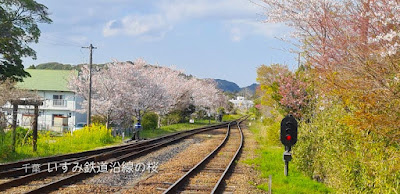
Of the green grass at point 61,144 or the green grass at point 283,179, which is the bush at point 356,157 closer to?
the green grass at point 283,179

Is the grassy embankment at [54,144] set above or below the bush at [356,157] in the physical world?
below

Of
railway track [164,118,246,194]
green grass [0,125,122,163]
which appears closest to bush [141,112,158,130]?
green grass [0,125,122,163]

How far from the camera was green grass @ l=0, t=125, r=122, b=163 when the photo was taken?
52.5ft

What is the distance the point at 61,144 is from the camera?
21125 mm

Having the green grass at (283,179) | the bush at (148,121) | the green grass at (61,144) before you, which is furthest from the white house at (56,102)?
the green grass at (283,179)

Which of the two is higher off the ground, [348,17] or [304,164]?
[348,17]

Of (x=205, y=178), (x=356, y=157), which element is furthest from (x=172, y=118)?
(x=356, y=157)

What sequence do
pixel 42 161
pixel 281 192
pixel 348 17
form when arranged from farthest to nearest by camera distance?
pixel 42 161 < pixel 281 192 < pixel 348 17

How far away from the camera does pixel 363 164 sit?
7.95m

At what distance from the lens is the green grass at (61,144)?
630 inches

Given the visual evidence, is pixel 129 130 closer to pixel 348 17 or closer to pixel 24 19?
pixel 24 19

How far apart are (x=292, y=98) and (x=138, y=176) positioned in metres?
9.85

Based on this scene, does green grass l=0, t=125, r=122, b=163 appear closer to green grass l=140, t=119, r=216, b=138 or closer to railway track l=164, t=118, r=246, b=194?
green grass l=140, t=119, r=216, b=138

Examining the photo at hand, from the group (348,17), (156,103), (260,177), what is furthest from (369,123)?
(156,103)
